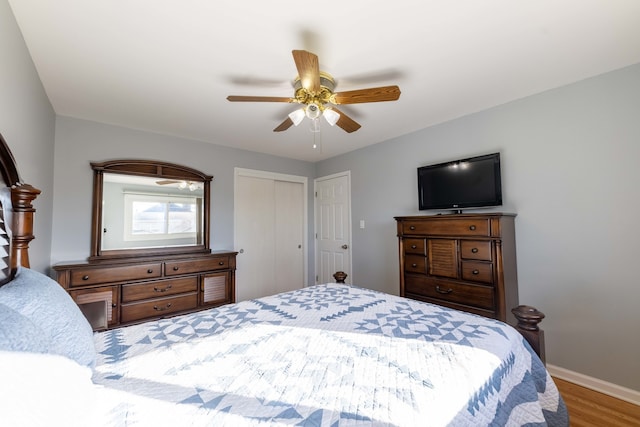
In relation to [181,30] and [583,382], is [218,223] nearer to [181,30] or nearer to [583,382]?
[181,30]

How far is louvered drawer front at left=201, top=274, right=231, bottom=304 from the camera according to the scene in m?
3.11

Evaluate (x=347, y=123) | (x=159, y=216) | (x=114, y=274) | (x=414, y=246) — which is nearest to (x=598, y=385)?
(x=414, y=246)

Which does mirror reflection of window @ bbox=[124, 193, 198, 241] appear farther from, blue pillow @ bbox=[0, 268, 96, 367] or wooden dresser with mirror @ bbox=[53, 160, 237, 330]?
blue pillow @ bbox=[0, 268, 96, 367]

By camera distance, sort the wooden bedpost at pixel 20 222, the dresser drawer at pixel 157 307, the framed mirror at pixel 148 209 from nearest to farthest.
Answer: the wooden bedpost at pixel 20 222 → the dresser drawer at pixel 157 307 → the framed mirror at pixel 148 209

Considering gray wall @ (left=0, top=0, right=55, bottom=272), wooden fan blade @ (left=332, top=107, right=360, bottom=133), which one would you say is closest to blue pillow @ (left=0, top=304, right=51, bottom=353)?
gray wall @ (left=0, top=0, right=55, bottom=272)

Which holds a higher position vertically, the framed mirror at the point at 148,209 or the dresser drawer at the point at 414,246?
the framed mirror at the point at 148,209

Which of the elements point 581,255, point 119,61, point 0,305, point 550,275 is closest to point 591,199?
point 581,255

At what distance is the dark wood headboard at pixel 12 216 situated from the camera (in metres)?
1.19

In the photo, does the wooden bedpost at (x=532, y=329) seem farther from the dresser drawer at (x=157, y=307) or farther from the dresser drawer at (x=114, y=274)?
the dresser drawer at (x=114, y=274)

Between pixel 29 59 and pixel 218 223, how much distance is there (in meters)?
2.27

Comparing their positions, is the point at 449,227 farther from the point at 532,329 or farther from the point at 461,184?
the point at 532,329

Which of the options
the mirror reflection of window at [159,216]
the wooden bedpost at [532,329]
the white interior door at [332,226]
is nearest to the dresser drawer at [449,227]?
the wooden bedpost at [532,329]

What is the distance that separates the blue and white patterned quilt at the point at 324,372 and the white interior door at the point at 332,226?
8.26ft

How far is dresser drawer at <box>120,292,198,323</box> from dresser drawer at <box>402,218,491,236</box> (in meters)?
2.44
